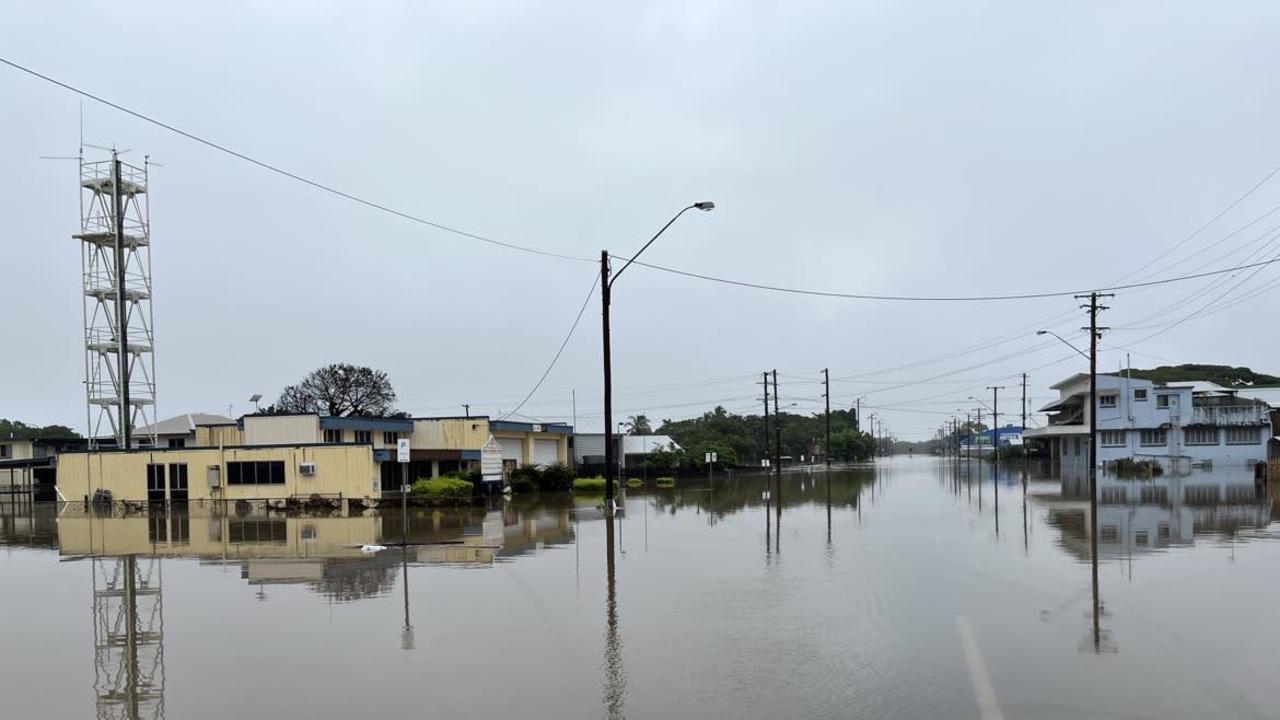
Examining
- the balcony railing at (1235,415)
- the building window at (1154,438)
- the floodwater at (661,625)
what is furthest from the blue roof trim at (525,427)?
the balcony railing at (1235,415)

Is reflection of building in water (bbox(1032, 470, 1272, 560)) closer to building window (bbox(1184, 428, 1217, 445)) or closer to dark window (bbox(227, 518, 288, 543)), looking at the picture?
dark window (bbox(227, 518, 288, 543))

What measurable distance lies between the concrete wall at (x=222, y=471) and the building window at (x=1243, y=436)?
63388mm

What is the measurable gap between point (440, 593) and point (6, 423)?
13742cm

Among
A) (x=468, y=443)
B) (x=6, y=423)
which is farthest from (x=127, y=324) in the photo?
(x=6, y=423)

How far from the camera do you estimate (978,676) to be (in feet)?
28.1

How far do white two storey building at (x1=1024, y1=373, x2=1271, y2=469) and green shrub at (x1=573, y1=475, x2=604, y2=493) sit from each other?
138ft

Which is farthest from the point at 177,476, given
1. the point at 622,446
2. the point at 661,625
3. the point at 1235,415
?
the point at 1235,415

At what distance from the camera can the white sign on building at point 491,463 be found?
42000mm

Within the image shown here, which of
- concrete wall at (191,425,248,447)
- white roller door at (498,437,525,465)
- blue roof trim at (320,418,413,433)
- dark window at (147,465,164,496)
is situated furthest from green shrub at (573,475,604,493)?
dark window at (147,465,164,496)

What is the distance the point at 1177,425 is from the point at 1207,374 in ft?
269

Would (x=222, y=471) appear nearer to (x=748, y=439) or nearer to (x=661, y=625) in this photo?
(x=661, y=625)

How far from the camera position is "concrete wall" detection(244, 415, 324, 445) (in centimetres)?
4275

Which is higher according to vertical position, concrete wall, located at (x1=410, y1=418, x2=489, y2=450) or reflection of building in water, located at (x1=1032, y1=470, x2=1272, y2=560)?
concrete wall, located at (x1=410, y1=418, x2=489, y2=450)

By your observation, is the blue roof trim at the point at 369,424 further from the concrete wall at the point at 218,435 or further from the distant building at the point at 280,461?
the concrete wall at the point at 218,435
